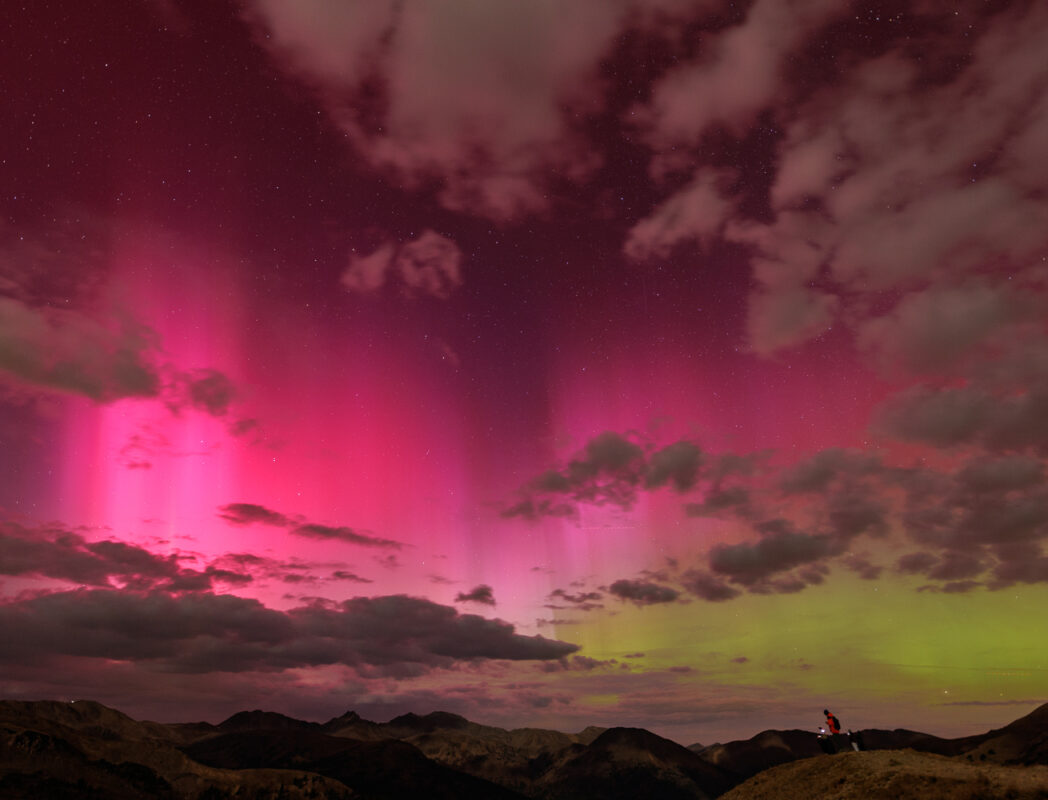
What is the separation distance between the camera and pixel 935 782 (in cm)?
5981

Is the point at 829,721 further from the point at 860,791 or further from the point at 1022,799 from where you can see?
the point at 1022,799

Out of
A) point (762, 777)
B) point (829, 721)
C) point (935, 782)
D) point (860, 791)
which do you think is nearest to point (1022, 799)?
point (935, 782)

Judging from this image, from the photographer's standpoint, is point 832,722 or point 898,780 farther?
point 832,722

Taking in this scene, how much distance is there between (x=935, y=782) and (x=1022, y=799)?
860 centimetres

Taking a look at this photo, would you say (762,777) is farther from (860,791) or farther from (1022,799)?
(1022,799)

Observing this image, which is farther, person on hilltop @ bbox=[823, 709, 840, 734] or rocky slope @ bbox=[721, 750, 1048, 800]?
person on hilltop @ bbox=[823, 709, 840, 734]

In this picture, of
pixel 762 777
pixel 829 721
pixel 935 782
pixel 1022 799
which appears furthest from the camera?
pixel 762 777

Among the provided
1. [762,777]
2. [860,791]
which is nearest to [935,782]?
[860,791]

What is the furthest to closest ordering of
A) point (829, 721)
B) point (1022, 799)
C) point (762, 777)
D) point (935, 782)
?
point (762, 777) < point (829, 721) < point (935, 782) < point (1022, 799)

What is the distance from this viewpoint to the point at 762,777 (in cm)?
8762

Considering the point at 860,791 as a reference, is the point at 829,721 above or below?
above

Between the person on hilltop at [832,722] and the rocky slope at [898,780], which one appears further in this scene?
the person on hilltop at [832,722]

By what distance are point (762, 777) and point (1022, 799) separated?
4079cm

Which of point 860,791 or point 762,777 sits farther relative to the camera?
point 762,777
